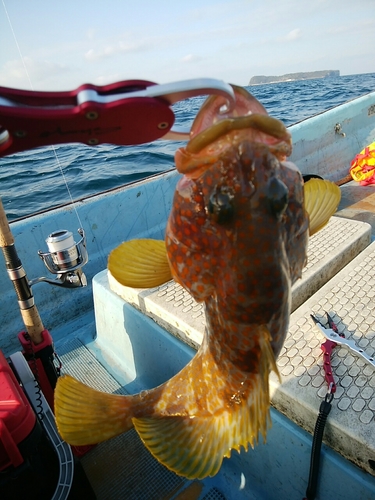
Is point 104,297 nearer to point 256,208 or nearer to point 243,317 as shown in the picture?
point 243,317

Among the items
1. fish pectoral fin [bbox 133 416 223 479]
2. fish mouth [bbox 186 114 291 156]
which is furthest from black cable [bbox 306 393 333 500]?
fish mouth [bbox 186 114 291 156]

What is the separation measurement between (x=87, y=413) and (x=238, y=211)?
143 cm

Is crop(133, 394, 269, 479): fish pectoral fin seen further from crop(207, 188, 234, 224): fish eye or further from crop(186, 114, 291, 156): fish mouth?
crop(186, 114, 291, 156): fish mouth

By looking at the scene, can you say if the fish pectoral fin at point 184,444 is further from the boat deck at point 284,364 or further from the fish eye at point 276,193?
the fish eye at point 276,193

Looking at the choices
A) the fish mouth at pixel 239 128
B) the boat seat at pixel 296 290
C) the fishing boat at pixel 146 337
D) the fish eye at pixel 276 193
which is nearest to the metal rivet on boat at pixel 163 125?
the fishing boat at pixel 146 337

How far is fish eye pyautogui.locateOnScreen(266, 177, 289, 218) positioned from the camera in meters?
1.06

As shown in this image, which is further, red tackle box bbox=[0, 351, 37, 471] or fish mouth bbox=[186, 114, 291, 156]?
red tackle box bbox=[0, 351, 37, 471]

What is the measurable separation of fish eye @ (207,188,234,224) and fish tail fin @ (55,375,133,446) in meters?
1.36

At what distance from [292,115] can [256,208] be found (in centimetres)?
1800

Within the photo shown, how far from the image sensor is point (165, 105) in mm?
1018

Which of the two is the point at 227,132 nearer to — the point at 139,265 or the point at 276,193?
the point at 276,193

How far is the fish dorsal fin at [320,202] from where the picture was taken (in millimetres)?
1483

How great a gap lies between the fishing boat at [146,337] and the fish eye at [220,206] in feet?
0.92

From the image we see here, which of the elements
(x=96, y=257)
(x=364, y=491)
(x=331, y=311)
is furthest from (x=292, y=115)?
(x=364, y=491)
